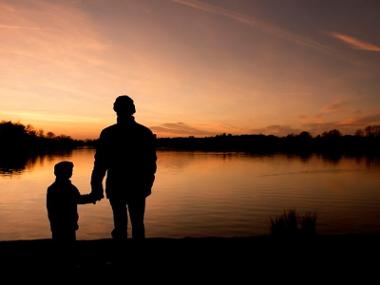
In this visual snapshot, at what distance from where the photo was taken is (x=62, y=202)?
5934 mm

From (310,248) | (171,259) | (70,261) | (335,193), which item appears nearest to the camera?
(70,261)

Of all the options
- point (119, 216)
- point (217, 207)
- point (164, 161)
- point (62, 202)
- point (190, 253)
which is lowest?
point (217, 207)

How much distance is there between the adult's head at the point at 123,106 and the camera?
19.5 feet

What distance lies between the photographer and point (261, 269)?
654cm

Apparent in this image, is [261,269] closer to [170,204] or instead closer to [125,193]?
[125,193]

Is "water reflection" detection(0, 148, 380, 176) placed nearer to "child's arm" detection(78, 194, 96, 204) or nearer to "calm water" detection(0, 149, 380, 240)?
"calm water" detection(0, 149, 380, 240)

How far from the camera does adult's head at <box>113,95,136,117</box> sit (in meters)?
5.93

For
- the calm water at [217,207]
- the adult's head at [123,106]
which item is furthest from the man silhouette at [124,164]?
the calm water at [217,207]

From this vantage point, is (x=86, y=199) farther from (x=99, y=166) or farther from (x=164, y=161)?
(x=164, y=161)

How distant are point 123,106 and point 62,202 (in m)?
1.74

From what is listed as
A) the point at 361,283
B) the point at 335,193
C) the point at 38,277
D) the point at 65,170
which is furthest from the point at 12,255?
the point at 335,193

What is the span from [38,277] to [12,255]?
1661 millimetres

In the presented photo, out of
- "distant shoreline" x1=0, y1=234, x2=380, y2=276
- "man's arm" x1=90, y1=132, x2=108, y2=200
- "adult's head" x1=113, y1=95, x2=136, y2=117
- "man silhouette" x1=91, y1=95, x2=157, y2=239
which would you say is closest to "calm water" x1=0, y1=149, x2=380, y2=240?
"distant shoreline" x1=0, y1=234, x2=380, y2=276

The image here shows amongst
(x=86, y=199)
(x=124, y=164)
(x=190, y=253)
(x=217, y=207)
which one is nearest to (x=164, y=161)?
(x=217, y=207)
